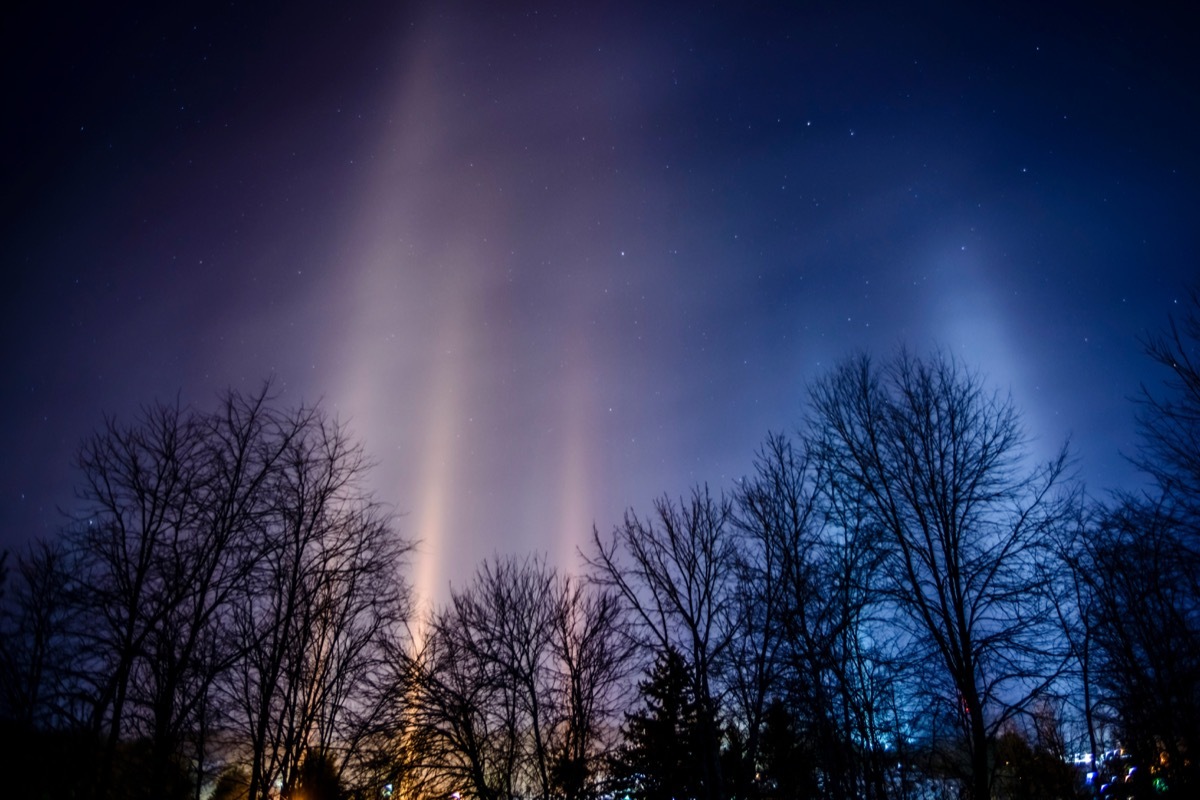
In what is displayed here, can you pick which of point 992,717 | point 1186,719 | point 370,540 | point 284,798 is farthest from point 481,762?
point 1186,719

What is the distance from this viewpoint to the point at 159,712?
1141 cm

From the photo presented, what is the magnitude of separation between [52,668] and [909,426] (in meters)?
16.1

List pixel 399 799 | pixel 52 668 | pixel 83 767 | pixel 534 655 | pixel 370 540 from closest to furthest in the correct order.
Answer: pixel 52 668 → pixel 83 767 → pixel 370 540 → pixel 399 799 → pixel 534 655

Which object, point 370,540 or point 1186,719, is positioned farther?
point 370,540

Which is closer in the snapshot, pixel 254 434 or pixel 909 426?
pixel 254 434

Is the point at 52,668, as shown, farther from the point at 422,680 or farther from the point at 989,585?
the point at 989,585

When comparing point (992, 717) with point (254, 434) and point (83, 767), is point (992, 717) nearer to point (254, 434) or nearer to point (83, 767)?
point (254, 434)

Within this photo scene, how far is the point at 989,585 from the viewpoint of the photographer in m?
13.2

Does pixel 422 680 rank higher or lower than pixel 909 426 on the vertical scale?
lower

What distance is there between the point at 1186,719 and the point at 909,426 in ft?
22.9

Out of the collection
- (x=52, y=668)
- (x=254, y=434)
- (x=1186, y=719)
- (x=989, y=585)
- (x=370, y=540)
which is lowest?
(x=1186, y=719)

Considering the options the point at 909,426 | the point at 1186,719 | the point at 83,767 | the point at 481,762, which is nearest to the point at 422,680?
the point at 481,762

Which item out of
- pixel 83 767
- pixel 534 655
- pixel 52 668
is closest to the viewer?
pixel 52 668

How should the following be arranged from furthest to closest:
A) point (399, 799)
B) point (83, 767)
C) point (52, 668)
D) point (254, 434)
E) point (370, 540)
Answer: point (399, 799) → point (370, 540) → point (254, 434) → point (83, 767) → point (52, 668)
